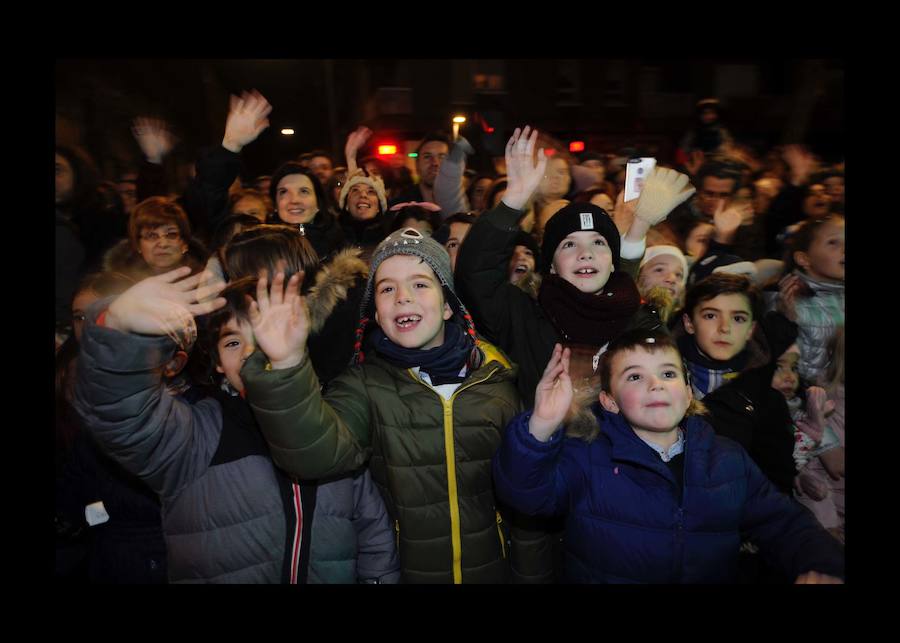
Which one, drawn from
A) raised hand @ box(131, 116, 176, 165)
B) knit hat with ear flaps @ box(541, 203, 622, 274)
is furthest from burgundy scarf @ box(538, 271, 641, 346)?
raised hand @ box(131, 116, 176, 165)

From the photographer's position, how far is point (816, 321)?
2.80 meters

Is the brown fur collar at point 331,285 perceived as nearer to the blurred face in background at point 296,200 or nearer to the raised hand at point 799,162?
the blurred face in background at point 296,200

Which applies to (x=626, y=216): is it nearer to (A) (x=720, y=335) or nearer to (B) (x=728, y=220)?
(B) (x=728, y=220)

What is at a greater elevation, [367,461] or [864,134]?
[864,134]

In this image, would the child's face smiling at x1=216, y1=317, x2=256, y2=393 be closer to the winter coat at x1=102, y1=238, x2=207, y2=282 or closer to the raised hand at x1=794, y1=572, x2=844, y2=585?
the winter coat at x1=102, y1=238, x2=207, y2=282

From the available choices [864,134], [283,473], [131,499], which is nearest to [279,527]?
[283,473]

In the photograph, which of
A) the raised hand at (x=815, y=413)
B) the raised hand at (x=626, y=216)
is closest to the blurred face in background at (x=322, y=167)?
the raised hand at (x=626, y=216)

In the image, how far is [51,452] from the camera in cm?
209

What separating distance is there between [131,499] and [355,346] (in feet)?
3.09

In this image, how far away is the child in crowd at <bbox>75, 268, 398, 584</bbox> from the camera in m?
1.69

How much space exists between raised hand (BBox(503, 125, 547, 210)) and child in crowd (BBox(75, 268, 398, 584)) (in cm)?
106

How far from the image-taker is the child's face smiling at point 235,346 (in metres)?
2.14

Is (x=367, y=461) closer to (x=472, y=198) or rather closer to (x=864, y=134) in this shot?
(x=864, y=134)

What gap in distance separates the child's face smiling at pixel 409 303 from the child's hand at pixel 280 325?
441 mm
